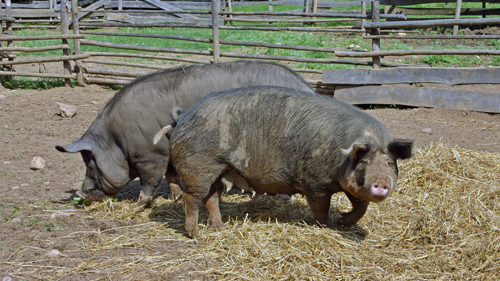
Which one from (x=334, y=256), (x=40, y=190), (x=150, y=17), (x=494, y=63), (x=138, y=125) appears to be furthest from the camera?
(x=150, y=17)

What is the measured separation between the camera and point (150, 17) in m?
20.9

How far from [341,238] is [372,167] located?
84cm

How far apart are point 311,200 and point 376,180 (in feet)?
2.53

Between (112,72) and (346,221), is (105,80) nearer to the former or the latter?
(112,72)

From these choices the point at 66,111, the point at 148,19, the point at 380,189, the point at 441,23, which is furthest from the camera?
the point at 148,19

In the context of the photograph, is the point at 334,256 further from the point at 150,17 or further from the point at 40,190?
the point at 150,17

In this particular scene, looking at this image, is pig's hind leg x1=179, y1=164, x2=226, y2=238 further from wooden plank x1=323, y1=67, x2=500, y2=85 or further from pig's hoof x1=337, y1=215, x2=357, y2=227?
wooden plank x1=323, y1=67, x2=500, y2=85

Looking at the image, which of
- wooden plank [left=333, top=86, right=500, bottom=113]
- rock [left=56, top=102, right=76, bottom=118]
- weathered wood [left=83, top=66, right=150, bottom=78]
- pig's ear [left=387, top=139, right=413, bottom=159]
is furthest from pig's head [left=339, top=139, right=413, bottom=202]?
weathered wood [left=83, top=66, right=150, bottom=78]

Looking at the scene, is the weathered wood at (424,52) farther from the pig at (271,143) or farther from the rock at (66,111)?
the pig at (271,143)

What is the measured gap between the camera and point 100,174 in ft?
18.3

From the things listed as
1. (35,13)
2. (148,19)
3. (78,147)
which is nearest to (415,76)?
(78,147)

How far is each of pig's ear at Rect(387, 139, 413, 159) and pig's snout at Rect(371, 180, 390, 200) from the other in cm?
31

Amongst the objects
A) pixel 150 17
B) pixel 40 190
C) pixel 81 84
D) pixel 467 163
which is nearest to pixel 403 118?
pixel 467 163

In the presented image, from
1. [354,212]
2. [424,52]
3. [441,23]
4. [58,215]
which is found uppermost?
[441,23]
